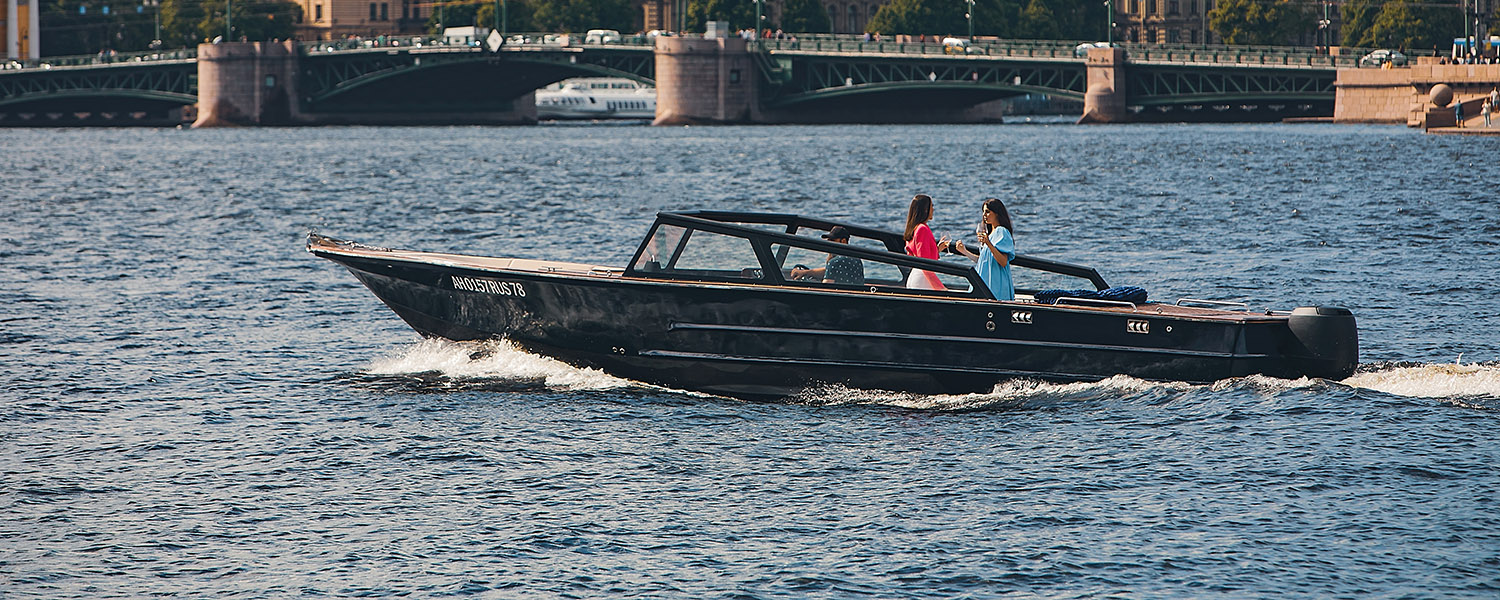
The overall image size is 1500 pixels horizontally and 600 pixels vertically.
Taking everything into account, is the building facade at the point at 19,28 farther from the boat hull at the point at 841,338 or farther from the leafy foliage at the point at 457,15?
the boat hull at the point at 841,338

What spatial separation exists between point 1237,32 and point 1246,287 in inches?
4926

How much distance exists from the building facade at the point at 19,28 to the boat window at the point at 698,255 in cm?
16159

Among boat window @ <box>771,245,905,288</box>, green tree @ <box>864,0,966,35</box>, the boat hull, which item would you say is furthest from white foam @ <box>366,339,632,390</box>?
green tree @ <box>864,0,966,35</box>

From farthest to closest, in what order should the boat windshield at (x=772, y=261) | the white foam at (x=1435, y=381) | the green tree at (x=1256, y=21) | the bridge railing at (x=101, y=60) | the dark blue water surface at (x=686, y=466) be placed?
1. the green tree at (x=1256, y=21)
2. the bridge railing at (x=101, y=60)
3. the white foam at (x=1435, y=381)
4. the boat windshield at (x=772, y=261)
5. the dark blue water surface at (x=686, y=466)

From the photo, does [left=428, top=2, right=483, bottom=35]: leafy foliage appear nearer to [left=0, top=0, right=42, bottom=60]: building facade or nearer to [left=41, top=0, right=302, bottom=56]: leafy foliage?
[left=41, top=0, right=302, bottom=56]: leafy foliage

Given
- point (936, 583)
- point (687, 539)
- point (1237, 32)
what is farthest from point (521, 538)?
point (1237, 32)

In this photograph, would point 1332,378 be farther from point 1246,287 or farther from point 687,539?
point 1246,287

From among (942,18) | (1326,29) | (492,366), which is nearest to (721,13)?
(942,18)

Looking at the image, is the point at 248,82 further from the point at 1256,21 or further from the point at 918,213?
the point at 918,213

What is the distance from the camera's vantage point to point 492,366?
19.0 metres

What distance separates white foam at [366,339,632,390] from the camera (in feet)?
60.8

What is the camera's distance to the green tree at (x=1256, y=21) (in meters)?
147

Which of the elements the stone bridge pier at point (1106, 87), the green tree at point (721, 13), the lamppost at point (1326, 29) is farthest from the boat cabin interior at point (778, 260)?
the green tree at point (721, 13)

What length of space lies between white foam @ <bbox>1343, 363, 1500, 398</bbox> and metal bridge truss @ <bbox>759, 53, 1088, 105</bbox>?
85627 mm
